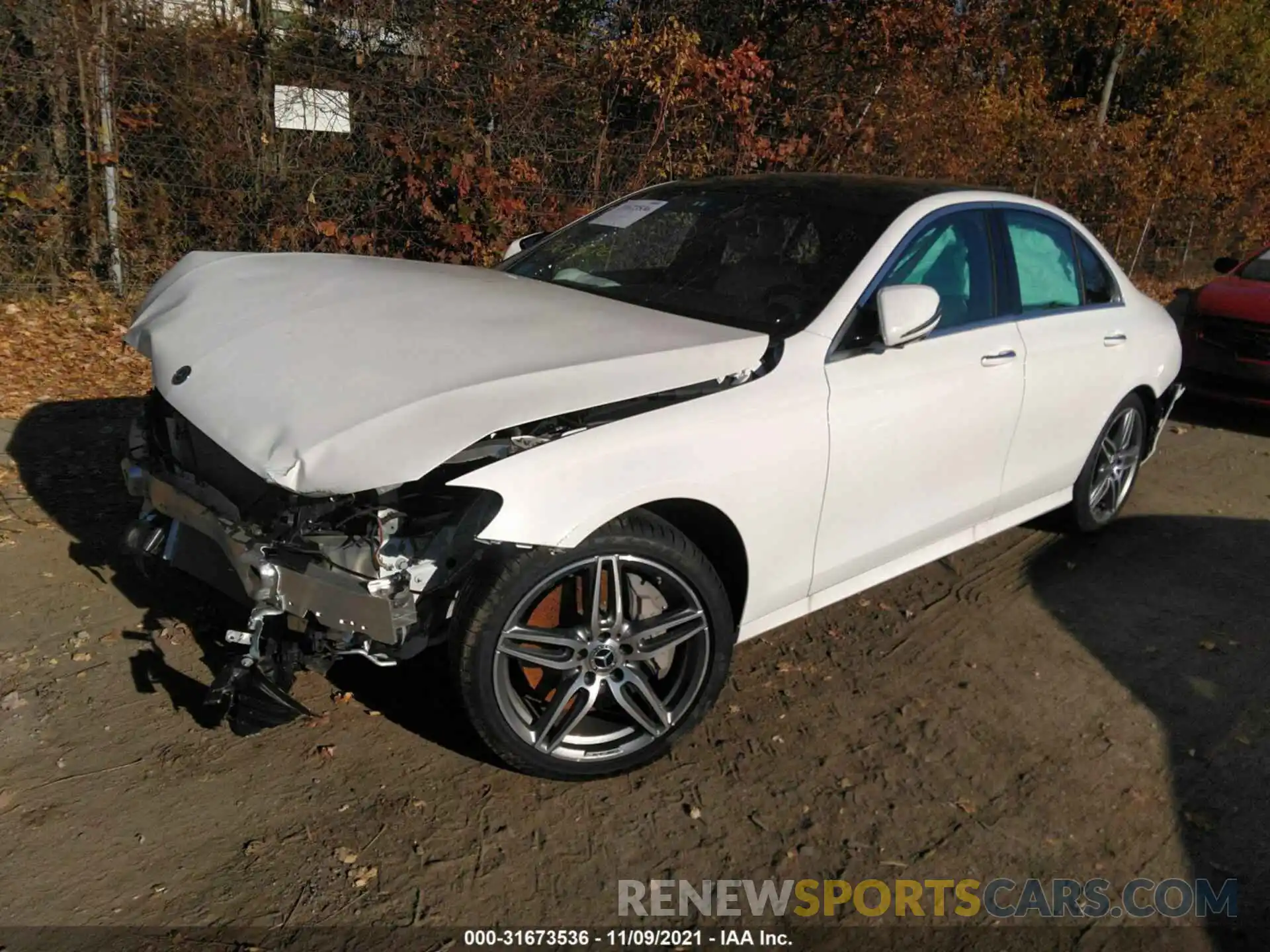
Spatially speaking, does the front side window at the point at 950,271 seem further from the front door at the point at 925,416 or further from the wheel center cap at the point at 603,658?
the wheel center cap at the point at 603,658

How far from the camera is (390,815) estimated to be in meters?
2.96

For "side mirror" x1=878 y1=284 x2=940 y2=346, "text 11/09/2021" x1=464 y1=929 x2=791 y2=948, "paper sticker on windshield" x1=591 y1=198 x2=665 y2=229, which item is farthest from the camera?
"paper sticker on windshield" x1=591 y1=198 x2=665 y2=229

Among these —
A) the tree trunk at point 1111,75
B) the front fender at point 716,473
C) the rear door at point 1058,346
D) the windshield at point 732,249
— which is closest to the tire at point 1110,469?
the rear door at point 1058,346

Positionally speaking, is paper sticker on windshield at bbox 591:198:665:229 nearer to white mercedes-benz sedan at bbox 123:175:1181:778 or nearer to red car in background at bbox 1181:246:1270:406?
A: white mercedes-benz sedan at bbox 123:175:1181:778

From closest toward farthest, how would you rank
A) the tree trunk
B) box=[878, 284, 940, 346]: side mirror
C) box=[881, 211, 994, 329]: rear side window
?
box=[878, 284, 940, 346]: side mirror
box=[881, 211, 994, 329]: rear side window
the tree trunk

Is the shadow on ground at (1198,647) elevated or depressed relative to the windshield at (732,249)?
depressed

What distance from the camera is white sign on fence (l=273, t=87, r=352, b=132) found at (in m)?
7.81

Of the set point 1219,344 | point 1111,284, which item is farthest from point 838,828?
point 1219,344

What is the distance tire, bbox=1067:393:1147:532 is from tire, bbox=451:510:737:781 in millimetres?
2653

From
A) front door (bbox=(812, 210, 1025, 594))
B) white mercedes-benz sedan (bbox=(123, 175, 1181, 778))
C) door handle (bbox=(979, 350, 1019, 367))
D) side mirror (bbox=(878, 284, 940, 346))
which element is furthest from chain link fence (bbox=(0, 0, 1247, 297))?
side mirror (bbox=(878, 284, 940, 346))

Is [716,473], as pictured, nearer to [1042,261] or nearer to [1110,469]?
[1042,261]

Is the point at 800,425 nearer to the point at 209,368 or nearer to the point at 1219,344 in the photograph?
the point at 209,368

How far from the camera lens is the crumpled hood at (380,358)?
8.74 feet

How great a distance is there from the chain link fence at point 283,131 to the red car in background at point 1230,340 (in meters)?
4.79
